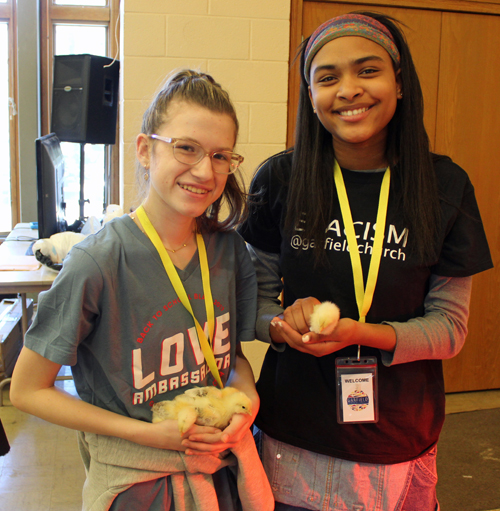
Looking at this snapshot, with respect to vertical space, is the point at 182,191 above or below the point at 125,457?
above

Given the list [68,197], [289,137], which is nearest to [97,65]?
[68,197]

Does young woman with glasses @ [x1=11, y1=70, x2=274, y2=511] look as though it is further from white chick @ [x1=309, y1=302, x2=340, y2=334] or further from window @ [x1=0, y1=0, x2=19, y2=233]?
window @ [x1=0, y1=0, x2=19, y2=233]

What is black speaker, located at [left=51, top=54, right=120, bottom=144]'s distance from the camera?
3871 millimetres

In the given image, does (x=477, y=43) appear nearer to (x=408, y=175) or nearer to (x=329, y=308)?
(x=408, y=175)

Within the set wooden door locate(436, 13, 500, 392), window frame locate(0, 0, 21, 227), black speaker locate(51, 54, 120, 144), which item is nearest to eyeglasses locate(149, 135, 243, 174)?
wooden door locate(436, 13, 500, 392)

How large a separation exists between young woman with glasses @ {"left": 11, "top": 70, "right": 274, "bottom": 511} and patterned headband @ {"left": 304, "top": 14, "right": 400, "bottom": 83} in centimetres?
27

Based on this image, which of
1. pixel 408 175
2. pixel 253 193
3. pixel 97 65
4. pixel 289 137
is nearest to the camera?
pixel 408 175

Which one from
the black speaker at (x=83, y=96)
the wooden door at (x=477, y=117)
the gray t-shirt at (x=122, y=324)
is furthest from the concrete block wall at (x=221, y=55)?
the gray t-shirt at (x=122, y=324)

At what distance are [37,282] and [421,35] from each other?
8.72 feet

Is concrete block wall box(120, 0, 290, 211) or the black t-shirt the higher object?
concrete block wall box(120, 0, 290, 211)

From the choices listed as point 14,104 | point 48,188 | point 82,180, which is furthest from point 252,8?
point 14,104

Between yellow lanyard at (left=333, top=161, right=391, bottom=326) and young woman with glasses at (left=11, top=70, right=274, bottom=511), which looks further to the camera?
yellow lanyard at (left=333, top=161, right=391, bottom=326)

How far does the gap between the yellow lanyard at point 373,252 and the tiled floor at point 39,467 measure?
5.89ft

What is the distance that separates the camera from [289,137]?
2779 millimetres
